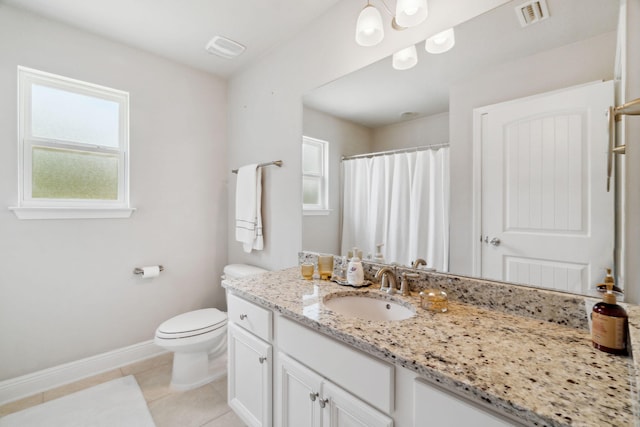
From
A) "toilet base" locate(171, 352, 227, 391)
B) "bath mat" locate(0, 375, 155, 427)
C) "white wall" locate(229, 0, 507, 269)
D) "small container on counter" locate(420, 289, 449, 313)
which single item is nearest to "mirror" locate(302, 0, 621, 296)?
"white wall" locate(229, 0, 507, 269)

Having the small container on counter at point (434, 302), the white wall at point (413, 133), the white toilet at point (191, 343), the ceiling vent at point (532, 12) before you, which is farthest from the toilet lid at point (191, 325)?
the ceiling vent at point (532, 12)

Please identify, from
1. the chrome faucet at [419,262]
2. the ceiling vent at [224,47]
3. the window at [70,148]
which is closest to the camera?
the chrome faucet at [419,262]

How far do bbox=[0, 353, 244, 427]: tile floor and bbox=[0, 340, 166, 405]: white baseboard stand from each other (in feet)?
0.12

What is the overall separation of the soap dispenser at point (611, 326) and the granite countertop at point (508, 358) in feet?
0.07

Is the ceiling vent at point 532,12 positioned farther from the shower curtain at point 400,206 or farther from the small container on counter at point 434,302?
the small container on counter at point 434,302

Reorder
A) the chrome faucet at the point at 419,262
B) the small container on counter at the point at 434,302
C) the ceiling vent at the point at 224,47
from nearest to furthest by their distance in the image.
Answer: the small container on counter at the point at 434,302, the chrome faucet at the point at 419,262, the ceiling vent at the point at 224,47

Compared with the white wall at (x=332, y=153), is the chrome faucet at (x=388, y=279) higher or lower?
lower

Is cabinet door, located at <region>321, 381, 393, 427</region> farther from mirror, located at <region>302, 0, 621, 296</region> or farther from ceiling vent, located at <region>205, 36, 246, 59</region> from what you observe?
ceiling vent, located at <region>205, 36, 246, 59</region>

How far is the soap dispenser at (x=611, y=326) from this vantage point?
722 mm

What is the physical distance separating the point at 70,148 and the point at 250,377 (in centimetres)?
203

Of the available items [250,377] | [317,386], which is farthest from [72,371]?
[317,386]

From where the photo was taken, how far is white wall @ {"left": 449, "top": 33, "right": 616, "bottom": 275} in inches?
35.6

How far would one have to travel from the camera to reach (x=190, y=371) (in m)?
1.91

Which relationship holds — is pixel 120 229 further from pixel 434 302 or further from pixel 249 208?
pixel 434 302
